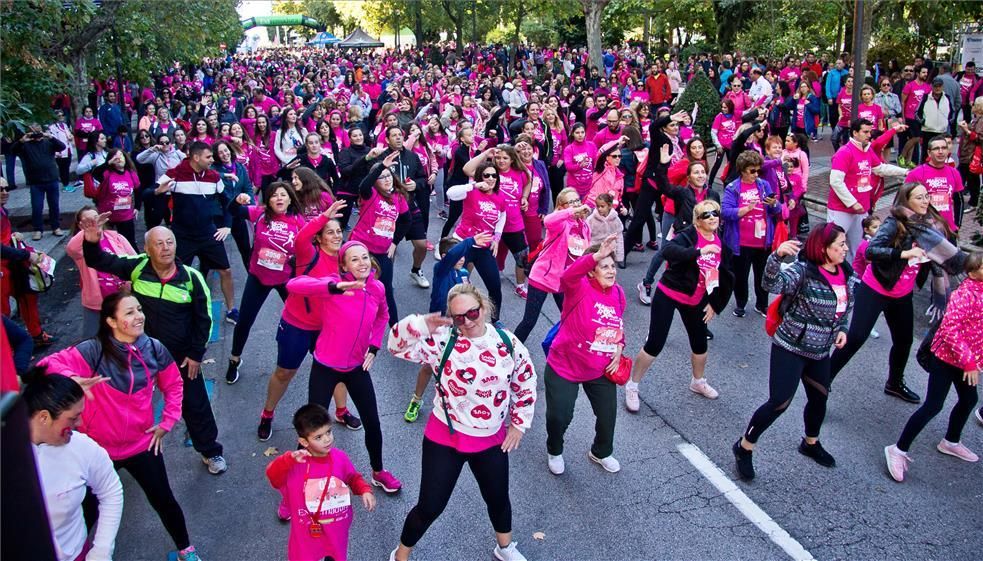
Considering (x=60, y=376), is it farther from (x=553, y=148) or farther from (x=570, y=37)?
(x=570, y=37)

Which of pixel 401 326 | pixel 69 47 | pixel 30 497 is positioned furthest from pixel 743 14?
pixel 30 497

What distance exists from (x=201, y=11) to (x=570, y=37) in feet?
98.8

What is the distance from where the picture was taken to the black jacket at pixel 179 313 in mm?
5246

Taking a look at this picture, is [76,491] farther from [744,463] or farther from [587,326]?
[744,463]

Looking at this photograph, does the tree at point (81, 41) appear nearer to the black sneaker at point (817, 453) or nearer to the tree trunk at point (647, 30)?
the black sneaker at point (817, 453)

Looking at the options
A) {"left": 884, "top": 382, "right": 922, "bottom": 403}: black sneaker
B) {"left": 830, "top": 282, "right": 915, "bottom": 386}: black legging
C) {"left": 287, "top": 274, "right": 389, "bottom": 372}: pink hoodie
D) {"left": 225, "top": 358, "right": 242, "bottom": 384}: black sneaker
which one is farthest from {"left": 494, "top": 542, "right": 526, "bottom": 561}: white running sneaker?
{"left": 884, "top": 382, "right": 922, "bottom": 403}: black sneaker

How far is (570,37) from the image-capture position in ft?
148

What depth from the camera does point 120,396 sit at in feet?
13.9

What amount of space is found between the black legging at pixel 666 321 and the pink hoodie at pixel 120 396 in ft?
11.6

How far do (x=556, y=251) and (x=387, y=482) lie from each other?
7.94 ft

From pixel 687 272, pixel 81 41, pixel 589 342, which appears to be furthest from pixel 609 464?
pixel 81 41

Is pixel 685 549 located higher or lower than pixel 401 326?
lower

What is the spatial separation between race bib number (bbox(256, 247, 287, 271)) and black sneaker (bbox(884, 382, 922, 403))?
510 centimetres

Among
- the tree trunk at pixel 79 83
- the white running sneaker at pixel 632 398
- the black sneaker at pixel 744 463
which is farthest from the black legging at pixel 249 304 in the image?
the tree trunk at pixel 79 83
